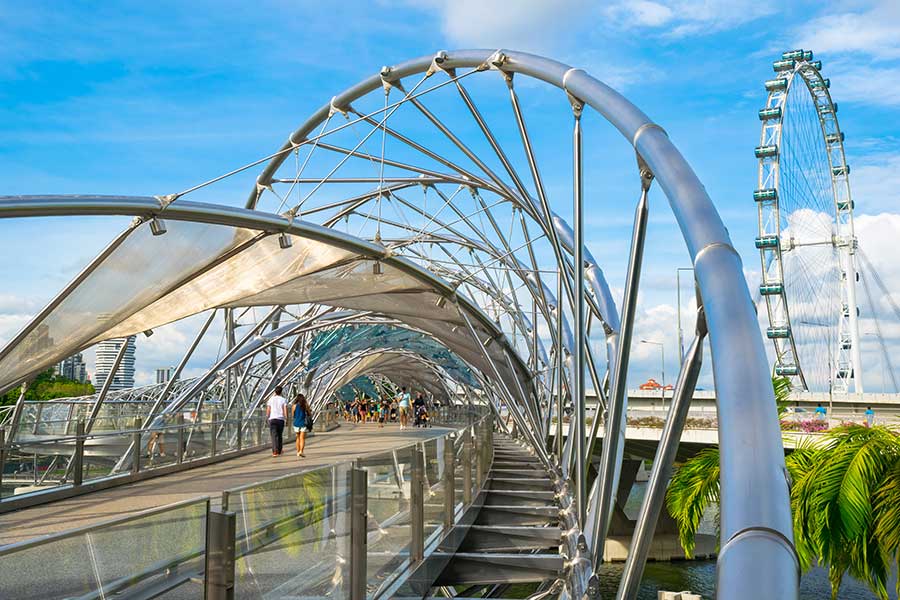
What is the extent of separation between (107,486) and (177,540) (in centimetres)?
1435

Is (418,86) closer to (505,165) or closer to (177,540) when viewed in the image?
(505,165)

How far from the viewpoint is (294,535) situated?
5.73 m

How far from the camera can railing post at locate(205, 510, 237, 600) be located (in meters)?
4.45

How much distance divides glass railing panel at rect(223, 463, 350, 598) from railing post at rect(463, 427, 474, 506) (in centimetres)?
737

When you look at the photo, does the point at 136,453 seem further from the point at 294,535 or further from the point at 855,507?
the point at 294,535

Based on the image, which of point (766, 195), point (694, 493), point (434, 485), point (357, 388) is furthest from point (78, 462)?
point (357, 388)

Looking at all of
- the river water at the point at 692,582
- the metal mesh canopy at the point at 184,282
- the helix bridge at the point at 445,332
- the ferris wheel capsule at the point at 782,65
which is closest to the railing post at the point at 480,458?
the helix bridge at the point at 445,332

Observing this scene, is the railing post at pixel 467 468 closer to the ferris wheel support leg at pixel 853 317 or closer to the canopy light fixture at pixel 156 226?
the canopy light fixture at pixel 156 226

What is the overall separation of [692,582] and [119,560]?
120 ft

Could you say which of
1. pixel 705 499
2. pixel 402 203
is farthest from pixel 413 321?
pixel 705 499

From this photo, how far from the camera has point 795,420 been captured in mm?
29328

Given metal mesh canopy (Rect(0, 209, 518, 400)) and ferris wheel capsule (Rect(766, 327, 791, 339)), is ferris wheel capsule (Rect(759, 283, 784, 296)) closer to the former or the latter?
ferris wheel capsule (Rect(766, 327, 791, 339))

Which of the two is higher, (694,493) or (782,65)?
(782,65)

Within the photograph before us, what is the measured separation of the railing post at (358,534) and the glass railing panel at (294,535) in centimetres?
7
